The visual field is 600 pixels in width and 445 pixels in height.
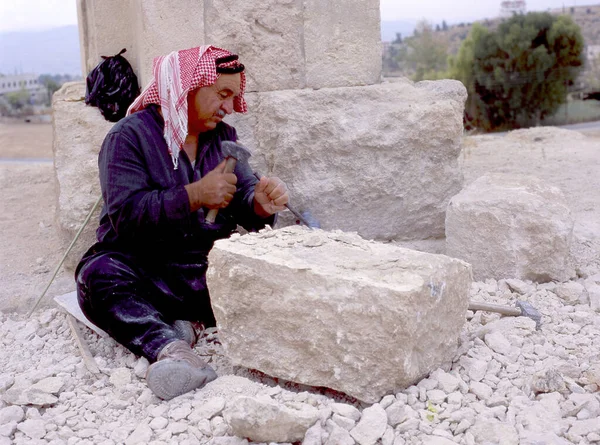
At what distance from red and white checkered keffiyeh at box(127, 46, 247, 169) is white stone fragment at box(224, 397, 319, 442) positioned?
4.41ft

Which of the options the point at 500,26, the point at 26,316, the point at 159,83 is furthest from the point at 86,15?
the point at 500,26

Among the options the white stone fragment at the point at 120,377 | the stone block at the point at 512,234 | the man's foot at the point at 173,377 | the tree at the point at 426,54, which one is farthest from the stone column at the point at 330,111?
the tree at the point at 426,54

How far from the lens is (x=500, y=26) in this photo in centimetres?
2567

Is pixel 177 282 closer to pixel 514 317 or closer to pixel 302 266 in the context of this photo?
pixel 302 266

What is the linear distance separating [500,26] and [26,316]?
80.4 feet

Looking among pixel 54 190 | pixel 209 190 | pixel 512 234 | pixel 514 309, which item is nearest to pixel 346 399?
pixel 514 309

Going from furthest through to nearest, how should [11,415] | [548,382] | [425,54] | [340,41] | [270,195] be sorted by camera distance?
[425,54]
[340,41]
[270,195]
[11,415]
[548,382]

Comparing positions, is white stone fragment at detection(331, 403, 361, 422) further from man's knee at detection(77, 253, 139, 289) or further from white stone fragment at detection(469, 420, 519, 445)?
man's knee at detection(77, 253, 139, 289)

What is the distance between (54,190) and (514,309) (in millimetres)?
3781

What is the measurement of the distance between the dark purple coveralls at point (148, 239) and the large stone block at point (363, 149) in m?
0.45

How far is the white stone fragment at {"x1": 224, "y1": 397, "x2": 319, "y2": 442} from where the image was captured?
2205 millimetres

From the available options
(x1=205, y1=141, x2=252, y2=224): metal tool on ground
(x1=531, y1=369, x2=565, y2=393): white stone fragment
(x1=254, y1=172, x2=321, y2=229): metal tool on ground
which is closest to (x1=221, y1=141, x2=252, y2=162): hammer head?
(x1=205, y1=141, x2=252, y2=224): metal tool on ground

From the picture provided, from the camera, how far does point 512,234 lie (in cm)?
363

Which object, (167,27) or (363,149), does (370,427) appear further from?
(167,27)
